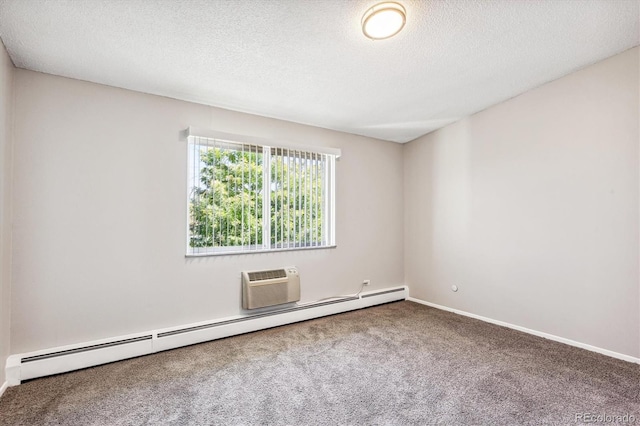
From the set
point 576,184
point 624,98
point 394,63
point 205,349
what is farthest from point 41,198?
point 624,98

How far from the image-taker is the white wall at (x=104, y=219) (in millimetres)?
2244

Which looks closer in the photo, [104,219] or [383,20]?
[383,20]

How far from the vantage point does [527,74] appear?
8.99 ft

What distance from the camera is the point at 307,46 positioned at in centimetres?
215

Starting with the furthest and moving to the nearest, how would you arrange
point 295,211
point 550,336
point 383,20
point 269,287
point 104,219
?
point 295,211, point 269,287, point 550,336, point 104,219, point 383,20

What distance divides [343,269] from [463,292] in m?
1.48

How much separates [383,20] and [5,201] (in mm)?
2736

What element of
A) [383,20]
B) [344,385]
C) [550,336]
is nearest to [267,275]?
[344,385]

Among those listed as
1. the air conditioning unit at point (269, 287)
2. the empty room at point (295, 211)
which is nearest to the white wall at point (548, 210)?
the empty room at point (295, 211)

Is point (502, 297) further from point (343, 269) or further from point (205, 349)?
point (205, 349)

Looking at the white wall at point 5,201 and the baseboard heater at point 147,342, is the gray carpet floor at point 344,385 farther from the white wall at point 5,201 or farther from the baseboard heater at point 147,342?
the white wall at point 5,201

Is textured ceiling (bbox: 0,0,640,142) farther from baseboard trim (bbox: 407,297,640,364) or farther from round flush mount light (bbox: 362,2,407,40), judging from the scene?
baseboard trim (bbox: 407,297,640,364)

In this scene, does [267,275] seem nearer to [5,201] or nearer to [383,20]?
[5,201]

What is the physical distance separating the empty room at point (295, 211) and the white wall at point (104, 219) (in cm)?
2
